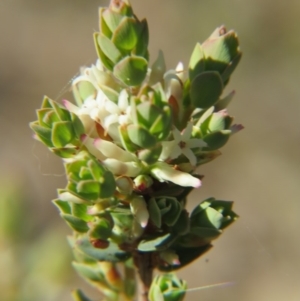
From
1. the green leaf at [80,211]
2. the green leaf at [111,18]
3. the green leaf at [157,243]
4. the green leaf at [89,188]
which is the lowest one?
the green leaf at [157,243]

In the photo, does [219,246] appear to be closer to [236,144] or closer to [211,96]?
[236,144]

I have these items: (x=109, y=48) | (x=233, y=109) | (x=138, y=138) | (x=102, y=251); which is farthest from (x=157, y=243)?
(x=233, y=109)

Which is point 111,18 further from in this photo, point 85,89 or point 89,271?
point 89,271

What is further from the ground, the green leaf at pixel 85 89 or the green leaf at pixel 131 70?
the green leaf at pixel 131 70

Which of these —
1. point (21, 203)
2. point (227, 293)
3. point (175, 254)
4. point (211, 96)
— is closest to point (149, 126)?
point (211, 96)

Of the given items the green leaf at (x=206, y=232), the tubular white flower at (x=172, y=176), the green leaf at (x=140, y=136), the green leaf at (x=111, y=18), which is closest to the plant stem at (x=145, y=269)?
the green leaf at (x=206, y=232)


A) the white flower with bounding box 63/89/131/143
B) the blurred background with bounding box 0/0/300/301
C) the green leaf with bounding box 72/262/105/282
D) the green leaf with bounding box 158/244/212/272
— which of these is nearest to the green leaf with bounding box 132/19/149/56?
the white flower with bounding box 63/89/131/143

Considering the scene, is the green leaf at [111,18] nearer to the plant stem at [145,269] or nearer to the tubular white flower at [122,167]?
the tubular white flower at [122,167]

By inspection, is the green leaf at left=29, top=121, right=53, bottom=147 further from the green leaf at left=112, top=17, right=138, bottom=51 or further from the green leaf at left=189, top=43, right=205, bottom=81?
the green leaf at left=189, top=43, right=205, bottom=81
